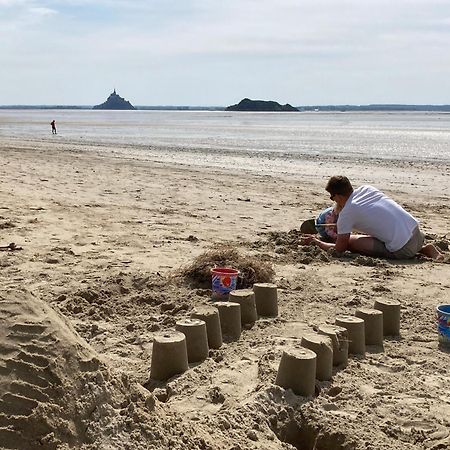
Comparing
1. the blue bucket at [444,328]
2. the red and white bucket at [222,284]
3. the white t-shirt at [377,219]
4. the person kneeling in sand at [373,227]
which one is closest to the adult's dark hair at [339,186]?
the person kneeling in sand at [373,227]

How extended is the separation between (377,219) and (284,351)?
3642mm

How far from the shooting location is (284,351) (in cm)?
379

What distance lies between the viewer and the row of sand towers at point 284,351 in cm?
370

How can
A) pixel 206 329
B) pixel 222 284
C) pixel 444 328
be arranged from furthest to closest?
1. pixel 222 284
2. pixel 444 328
3. pixel 206 329

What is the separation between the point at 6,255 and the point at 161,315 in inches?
88.2

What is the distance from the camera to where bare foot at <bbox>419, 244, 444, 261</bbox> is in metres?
7.21

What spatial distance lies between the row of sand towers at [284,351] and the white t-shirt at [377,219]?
2121 millimetres

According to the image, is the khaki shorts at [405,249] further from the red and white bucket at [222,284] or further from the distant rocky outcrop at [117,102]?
the distant rocky outcrop at [117,102]

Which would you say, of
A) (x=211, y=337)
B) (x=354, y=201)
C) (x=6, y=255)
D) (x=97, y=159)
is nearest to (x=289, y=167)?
(x=97, y=159)

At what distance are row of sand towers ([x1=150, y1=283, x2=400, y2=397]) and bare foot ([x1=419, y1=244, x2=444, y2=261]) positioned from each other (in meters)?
2.46

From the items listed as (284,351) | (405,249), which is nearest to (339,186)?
(405,249)

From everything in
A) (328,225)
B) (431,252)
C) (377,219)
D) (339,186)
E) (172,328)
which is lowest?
(172,328)

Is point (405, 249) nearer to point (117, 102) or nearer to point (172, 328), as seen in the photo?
point (172, 328)

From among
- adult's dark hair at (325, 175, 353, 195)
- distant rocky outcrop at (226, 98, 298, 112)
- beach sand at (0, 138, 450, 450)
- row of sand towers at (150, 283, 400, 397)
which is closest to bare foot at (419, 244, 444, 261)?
beach sand at (0, 138, 450, 450)
